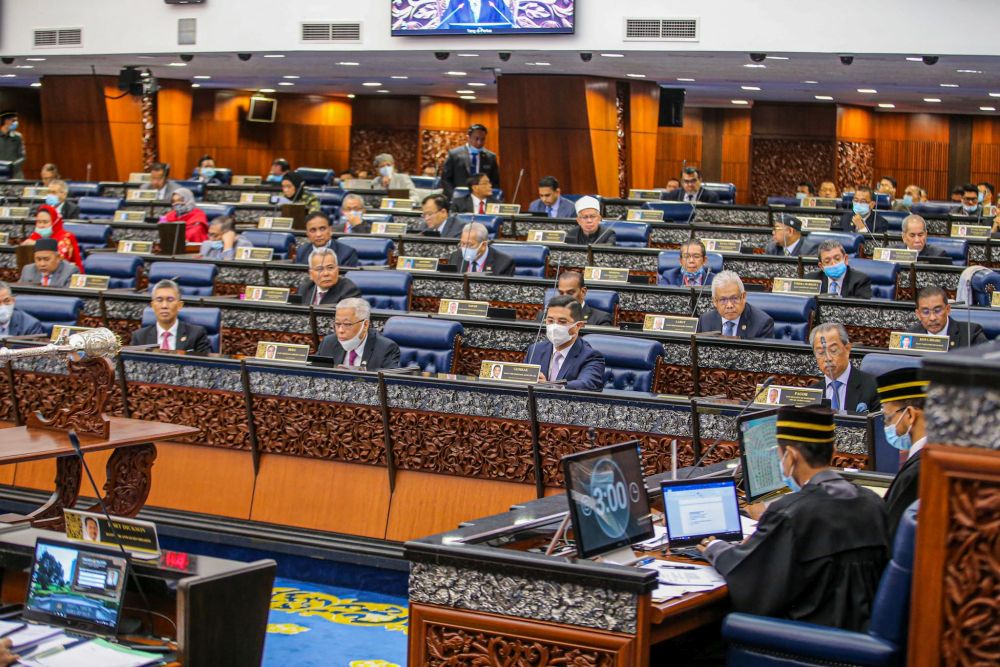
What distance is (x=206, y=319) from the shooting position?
7.80 metres

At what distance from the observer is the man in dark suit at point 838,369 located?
624 cm

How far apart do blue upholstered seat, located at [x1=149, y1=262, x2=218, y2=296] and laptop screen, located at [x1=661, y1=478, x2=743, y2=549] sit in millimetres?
6462

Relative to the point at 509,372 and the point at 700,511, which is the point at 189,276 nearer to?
the point at 509,372

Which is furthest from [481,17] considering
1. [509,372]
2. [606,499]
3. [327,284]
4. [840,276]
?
[606,499]

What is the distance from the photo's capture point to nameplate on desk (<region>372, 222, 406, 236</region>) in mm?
12547

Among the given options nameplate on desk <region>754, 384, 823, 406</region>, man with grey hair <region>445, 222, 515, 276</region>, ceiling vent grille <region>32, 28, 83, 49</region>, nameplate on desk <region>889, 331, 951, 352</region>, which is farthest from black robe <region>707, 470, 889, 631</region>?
ceiling vent grille <region>32, 28, 83, 49</region>

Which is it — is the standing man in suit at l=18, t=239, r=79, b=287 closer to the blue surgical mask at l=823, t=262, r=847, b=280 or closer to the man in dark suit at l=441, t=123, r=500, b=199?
the blue surgical mask at l=823, t=262, r=847, b=280

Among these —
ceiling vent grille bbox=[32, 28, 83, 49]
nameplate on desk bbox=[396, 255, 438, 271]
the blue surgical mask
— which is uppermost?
ceiling vent grille bbox=[32, 28, 83, 49]

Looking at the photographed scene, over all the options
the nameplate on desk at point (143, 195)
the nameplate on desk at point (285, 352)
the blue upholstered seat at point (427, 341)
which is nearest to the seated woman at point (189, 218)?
the nameplate on desk at point (143, 195)

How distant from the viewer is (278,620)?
18.0 feet

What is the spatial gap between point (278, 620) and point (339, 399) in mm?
1181

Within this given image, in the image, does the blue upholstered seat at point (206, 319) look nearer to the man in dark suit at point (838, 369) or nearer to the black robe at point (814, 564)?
the man in dark suit at point (838, 369)

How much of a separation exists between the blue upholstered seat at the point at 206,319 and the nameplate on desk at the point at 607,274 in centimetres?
286

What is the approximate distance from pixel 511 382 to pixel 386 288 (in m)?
3.12
